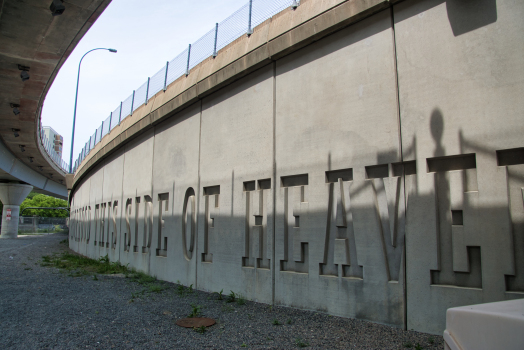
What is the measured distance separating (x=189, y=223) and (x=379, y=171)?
215 inches

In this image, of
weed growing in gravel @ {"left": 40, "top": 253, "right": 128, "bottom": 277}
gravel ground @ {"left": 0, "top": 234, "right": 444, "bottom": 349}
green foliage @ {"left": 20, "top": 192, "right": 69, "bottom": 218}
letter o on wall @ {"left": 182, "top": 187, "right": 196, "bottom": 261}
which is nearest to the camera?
gravel ground @ {"left": 0, "top": 234, "right": 444, "bottom": 349}

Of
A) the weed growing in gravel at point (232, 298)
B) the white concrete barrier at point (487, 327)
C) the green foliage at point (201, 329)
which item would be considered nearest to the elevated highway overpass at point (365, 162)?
the weed growing in gravel at point (232, 298)

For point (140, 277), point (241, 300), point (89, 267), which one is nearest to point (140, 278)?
point (140, 277)

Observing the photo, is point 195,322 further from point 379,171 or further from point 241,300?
point 379,171

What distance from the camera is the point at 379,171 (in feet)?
19.5

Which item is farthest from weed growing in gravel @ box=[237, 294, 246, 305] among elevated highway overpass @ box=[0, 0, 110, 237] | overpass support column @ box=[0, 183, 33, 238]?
overpass support column @ box=[0, 183, 33, 238]

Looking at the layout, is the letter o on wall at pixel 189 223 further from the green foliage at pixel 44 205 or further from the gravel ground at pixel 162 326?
the green foliage at pixel 44 205

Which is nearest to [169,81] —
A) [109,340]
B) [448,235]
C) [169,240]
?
[169,240]

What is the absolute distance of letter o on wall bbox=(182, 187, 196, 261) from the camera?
9.72m

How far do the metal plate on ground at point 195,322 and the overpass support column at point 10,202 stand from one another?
4075 cm

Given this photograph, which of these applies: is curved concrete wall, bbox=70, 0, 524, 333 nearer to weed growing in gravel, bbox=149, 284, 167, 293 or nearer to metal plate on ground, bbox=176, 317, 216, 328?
weed growing in gravel, bbox=149, 284, 167, 293

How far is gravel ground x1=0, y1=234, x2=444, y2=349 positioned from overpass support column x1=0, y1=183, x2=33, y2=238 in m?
36.4

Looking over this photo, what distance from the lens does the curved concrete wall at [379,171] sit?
15.9 feet

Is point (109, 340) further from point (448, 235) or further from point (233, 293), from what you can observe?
point (448, 235)
